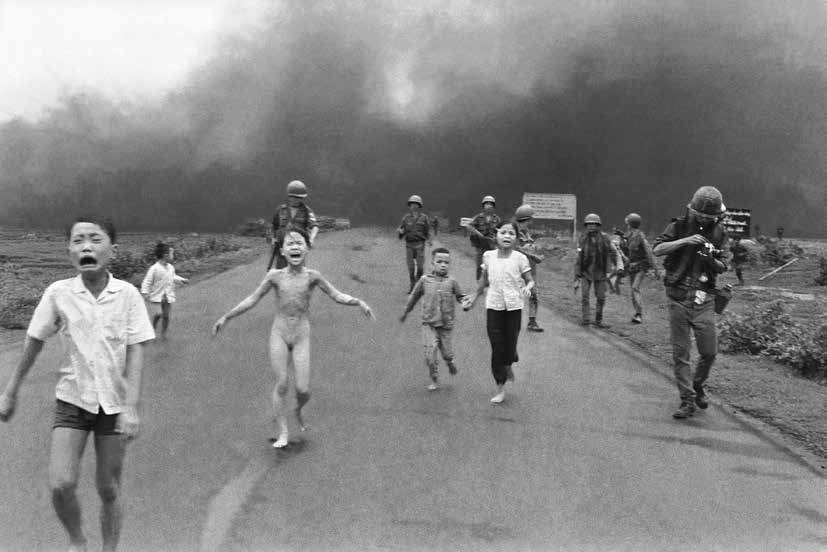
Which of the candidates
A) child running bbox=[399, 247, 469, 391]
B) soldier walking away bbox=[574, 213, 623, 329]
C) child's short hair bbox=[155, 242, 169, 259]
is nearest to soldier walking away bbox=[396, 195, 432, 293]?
soldier walking away bbox=[574, 213, 623, 329]

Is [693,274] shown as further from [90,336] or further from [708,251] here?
[90,336]

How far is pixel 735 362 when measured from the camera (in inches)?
468

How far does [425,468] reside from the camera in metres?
6.40

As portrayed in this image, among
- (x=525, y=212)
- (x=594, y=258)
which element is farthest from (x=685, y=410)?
(x=594, y=258)

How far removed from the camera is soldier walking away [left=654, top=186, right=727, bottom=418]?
814 centimetres

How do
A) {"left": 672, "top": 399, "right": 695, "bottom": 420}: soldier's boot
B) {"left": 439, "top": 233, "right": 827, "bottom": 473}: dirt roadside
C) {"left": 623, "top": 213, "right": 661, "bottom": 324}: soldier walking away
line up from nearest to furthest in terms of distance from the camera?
{"left": 439, "top": 233, "right": 827, "bottom": 473}: dirt roadside
{"left": 672, "top": 399, "right": 695, "bottom": 420}: soldier's boot
{"left": 623, "top": 213, "right": 661, "bottom": 324}: soldier walking away

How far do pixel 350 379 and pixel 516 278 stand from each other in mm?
2596

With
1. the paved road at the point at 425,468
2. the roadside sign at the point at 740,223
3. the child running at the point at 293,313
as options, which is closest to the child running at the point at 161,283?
the paved road at the point at 425,468

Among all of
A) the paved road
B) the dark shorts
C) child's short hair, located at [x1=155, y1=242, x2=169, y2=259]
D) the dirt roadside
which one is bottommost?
the dirt roadside

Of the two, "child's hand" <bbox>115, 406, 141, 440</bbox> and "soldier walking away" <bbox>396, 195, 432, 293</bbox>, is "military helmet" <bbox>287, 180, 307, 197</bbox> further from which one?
"child's hand" <bbox>115, 406, 141, 440</bbox>

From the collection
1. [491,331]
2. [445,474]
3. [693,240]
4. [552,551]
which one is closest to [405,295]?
[491,331]

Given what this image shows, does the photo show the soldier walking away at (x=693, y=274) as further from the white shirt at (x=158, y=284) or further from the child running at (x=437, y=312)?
the white shirt at (x=158, y=284)

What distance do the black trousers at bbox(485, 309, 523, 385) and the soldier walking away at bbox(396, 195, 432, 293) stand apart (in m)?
7.76

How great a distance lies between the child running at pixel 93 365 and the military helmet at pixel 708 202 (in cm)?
602
